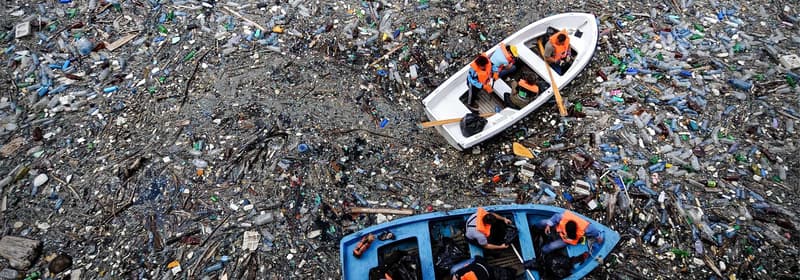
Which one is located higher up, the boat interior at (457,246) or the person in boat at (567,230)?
the person in boat at (567,230)

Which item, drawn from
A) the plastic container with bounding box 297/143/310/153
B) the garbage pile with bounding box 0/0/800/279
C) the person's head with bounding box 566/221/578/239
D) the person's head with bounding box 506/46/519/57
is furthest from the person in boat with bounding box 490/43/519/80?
the plastic container with bounding box 297/143/310/153

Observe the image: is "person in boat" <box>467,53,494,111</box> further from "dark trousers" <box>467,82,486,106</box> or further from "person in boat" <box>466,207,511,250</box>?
"person in boat" <box>466,207,511,250</box>

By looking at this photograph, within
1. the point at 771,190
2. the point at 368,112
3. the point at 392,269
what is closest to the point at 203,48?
the point at 368,112

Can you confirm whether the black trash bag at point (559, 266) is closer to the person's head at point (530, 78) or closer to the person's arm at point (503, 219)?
the person's arm at point (503, 219)

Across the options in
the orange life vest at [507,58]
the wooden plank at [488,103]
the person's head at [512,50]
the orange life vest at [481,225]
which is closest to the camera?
the orange life vest at [481,225]

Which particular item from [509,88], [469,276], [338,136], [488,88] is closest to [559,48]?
[509,88]

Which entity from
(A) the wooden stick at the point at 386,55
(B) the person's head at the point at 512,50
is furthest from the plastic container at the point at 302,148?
(B) the person's head at the point at 512,50

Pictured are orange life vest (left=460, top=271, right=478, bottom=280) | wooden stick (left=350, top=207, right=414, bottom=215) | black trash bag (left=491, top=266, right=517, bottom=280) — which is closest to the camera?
orange life vest (left=460, top=271, right=478, bottom=280)

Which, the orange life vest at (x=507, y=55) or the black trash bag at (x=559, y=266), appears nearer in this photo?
the black trash bag at (x=559, y=266)
